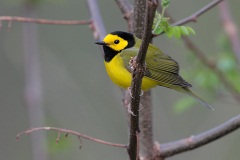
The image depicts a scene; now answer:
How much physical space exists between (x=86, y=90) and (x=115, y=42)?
292 centimetres

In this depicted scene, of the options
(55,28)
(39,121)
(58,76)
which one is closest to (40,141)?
(39,121)

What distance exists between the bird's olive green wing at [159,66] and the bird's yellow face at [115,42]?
3.1 inches

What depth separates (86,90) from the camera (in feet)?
20.6

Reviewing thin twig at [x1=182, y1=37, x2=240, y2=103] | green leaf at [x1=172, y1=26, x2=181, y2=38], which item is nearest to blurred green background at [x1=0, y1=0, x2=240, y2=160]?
thin twig at [x1=182, y1=37, x2=240, y2=103]

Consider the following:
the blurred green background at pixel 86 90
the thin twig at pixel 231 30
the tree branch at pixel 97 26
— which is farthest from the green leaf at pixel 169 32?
the blurred green background at pixel 86 90

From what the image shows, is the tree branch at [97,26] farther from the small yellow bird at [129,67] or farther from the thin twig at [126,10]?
the thin twig at [126,10]

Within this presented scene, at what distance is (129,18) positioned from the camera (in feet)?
10.4

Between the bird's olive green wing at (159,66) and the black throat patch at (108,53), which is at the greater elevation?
the black throat patch at (108,53)

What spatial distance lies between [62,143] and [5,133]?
10.5 feet

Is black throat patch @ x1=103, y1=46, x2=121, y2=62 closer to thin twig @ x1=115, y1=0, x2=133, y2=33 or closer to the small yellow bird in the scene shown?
the small yellow bird

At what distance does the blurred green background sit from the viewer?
4359 millimetres

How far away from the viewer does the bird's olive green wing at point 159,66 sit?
3.23 m

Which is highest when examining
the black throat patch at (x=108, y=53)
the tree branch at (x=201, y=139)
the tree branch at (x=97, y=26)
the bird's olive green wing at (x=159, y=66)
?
the tree branch at (x=97, y=26)

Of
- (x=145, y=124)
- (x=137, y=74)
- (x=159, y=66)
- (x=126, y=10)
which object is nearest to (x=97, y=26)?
(x=126, y=10)
